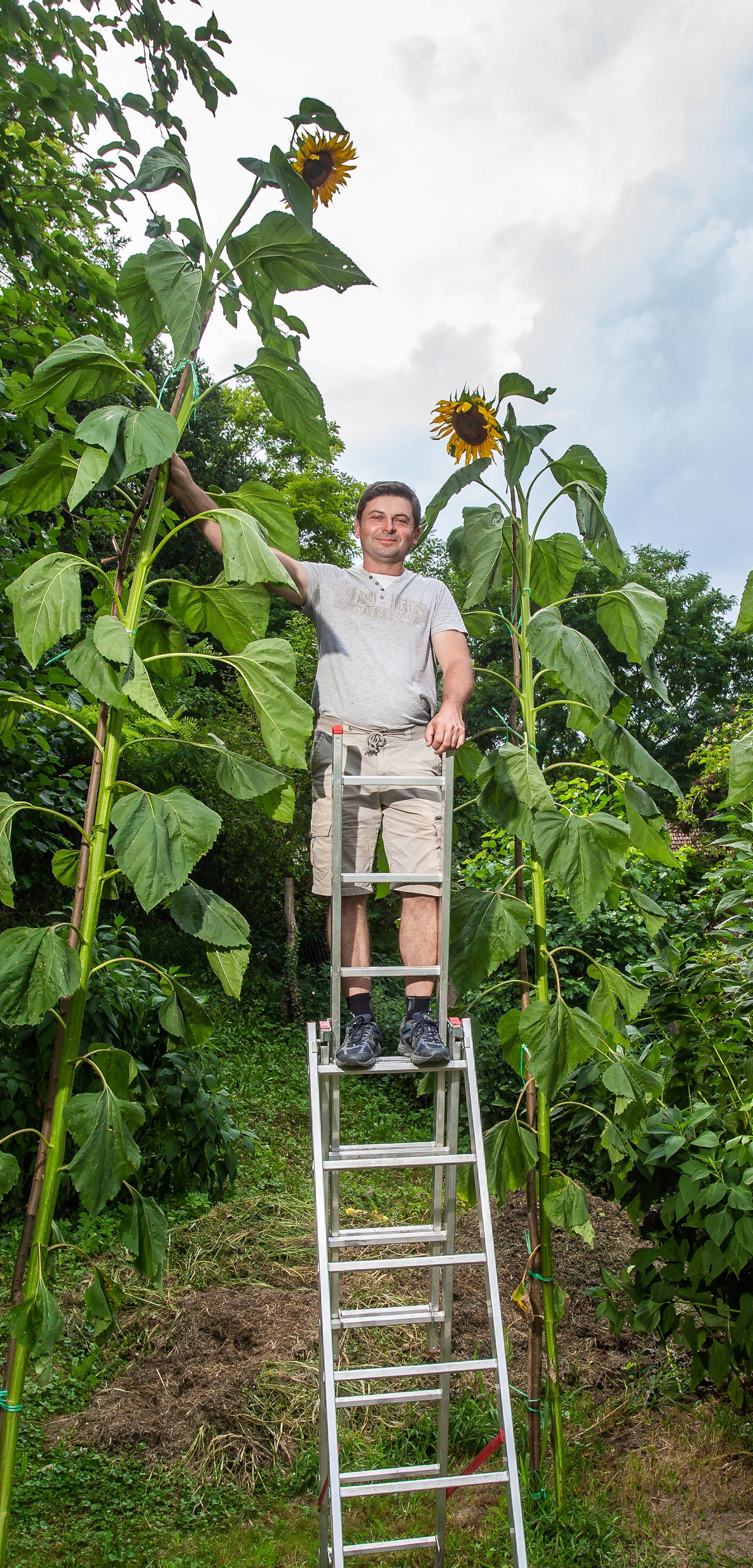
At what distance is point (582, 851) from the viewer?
272cm

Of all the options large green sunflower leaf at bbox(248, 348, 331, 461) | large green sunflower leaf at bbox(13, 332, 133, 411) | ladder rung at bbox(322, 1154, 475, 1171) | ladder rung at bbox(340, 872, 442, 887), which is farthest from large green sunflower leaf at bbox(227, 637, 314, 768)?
ladder rung at bbox(322, 1154, 475, 1171)

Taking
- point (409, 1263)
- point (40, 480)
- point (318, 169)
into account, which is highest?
point (318, 169)

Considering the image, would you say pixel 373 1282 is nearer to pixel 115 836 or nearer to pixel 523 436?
pixel 115 836

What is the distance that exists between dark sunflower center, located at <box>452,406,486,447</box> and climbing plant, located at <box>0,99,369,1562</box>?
2.52 feet

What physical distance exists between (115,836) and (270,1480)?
→ 2.30m

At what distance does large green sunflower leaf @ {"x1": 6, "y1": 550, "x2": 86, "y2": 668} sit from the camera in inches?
82.7

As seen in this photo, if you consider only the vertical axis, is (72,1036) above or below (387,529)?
below

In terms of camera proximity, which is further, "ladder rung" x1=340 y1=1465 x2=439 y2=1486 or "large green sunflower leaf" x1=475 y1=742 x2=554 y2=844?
"large green sunflower leaf" x1=475 y1=742 x2=554 y2=844

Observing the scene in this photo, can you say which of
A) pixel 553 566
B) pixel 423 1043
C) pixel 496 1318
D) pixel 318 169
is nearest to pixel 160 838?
pixel 423 1043

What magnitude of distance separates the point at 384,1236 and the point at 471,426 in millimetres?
2353

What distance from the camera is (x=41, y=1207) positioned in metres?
2.15

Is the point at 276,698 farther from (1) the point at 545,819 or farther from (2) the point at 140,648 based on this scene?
(1) the point at 545,819

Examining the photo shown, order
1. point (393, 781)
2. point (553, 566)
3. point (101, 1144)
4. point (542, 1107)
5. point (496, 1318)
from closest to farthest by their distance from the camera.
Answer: point (101, 1144) → point (496, 1318) → point (393, 781) → point (542, 1107) → point (553, 566)

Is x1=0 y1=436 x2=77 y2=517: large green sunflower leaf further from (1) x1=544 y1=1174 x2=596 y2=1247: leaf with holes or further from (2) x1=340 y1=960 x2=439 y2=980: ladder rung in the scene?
(1) x1=544 y1=1174 x2=596 y2=1247: leaf with holes
